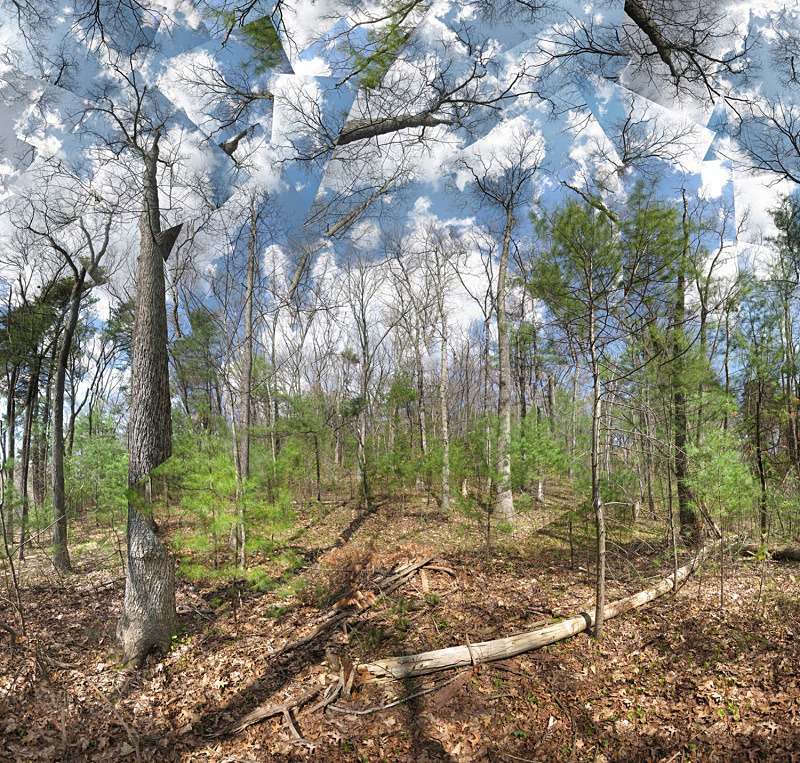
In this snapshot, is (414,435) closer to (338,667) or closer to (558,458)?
(558,458)

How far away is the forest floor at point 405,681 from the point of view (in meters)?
2.91

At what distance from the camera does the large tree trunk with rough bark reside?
13.1ft

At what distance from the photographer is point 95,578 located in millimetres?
6094

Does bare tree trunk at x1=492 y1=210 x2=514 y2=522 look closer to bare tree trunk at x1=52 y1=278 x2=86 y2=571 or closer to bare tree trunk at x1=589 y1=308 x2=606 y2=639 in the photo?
bare tree trunk at x1=589 y1=308 x2=606 y2=639

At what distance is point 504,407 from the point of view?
22.6 ft

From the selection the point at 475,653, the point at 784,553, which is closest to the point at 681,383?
the point at 784,553

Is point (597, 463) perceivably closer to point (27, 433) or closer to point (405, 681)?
point (405, 681)

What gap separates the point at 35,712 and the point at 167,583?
1350 mm

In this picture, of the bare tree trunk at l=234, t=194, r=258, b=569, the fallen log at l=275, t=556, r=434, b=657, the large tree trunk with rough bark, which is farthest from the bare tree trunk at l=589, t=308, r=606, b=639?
the large tree trunk with rough bark

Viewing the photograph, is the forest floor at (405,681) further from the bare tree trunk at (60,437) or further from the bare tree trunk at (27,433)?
the bare tree trunk at (27,433)

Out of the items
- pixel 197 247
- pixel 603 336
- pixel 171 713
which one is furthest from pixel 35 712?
pixel 603 336

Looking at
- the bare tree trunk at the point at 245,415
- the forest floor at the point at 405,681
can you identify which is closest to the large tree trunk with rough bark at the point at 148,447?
the forest floor at the point at 405,681

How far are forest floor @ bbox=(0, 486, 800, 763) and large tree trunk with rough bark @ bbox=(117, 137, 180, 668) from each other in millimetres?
307

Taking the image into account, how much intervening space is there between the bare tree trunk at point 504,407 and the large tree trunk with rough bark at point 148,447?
4.76m
